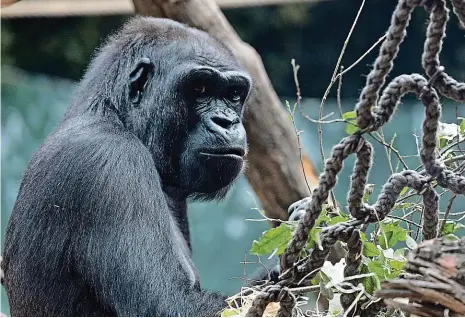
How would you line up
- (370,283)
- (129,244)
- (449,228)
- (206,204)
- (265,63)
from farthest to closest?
(265,63) → (206,204) → (129,244) → (449,228) → (370,283)

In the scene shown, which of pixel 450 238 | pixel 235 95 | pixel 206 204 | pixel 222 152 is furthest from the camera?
pixel 206 204

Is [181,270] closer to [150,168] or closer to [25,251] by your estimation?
[150,168]

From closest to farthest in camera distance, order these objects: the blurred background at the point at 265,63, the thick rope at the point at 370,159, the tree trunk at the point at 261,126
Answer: the thick rope at the point at 370,159 < the tree trunk at the point at 261,126 < the blurred background at the point at 265,63

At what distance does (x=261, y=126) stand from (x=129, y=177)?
123cm

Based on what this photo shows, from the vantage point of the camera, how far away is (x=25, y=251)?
193 centimetres

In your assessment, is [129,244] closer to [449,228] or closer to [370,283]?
[370,283]

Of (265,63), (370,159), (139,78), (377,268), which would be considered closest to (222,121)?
(139,78)

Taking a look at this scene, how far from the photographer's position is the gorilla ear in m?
2.19

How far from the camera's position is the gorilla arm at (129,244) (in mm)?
1764

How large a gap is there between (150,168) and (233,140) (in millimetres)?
324

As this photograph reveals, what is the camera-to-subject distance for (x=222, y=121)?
2.14m

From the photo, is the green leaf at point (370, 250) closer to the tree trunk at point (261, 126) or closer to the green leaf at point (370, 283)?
the green leaf at point (370, 283)

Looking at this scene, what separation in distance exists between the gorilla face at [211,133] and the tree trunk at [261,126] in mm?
733

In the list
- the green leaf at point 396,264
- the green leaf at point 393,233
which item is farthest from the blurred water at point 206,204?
the green leaf at point 396,264
